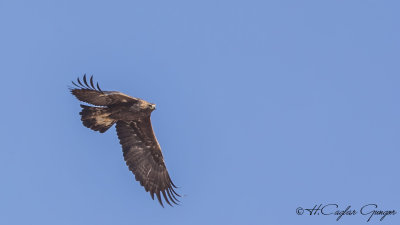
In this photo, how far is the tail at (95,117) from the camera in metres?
15.1

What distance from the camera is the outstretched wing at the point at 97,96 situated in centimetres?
1443

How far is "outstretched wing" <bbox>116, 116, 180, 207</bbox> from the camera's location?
16422 mm

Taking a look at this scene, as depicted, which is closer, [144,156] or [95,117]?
[95,117]

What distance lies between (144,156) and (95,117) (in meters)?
2.03

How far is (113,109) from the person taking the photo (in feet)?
49.9

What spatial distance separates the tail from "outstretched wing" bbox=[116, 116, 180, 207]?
41.4 inches

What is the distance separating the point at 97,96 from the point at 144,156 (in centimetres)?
256

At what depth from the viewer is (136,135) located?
1653 cm

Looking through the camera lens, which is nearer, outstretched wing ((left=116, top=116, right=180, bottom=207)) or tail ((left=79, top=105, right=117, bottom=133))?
tail ((left=79, top=105, right=117, bottom=133))

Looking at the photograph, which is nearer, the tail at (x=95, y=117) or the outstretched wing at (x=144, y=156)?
the tail at (x=95, y=117)

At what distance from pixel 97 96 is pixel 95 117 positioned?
65 centimetres

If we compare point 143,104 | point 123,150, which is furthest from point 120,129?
point 143,104

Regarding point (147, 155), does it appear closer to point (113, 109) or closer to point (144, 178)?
point (144, 178)

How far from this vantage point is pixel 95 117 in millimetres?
15195
